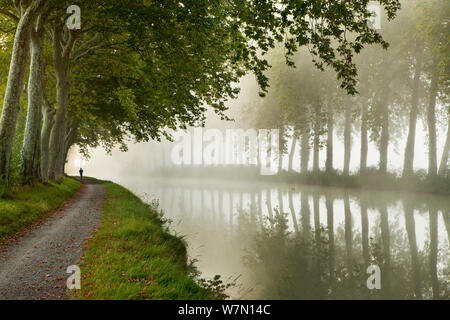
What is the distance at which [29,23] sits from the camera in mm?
11336

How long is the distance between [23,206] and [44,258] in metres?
5.07

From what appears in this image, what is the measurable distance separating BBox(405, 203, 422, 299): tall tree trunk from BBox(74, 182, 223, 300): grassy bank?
189 inches

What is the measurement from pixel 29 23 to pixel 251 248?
1250cm

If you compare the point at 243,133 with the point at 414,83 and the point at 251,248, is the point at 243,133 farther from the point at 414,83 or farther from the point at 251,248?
the point at 251,248

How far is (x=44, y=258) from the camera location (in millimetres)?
6441

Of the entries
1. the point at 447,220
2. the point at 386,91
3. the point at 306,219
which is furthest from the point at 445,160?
the point at 306,219

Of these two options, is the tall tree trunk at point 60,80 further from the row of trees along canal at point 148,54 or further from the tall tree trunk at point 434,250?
the tall tree trunk at point 434,250

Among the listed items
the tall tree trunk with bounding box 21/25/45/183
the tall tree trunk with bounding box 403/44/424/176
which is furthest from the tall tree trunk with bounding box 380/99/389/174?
the tall tree trunk with bounding box 21/25/45/183

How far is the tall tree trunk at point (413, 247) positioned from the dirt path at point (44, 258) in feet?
24.6

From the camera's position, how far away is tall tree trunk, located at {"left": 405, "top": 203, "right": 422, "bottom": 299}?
655cm

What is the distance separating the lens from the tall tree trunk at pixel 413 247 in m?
6.55

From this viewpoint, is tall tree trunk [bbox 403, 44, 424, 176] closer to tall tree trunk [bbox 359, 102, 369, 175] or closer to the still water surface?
tall tree trunk [bbox 359, 102, 369, 175]
